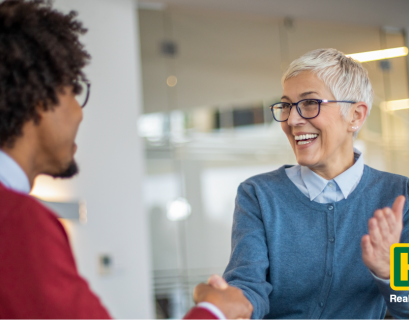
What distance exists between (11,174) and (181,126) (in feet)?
14.8

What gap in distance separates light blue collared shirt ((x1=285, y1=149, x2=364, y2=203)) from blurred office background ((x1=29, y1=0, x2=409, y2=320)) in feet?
9.43

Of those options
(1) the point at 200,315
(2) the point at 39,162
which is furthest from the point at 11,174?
(1) the point at 200,315

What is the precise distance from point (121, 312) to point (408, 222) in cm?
323

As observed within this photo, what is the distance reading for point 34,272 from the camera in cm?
82

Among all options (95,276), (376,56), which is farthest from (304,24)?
(95,276)

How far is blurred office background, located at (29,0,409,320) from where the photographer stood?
4.35 meters

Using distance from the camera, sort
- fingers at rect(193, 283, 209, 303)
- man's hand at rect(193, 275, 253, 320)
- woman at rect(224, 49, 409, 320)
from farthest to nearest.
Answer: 1. woman at rect(224, 49, 409, 320)
2. fingers at rect(193, 283, 209, 303)
3. man's hand at rect(193, 275, 253, 320)

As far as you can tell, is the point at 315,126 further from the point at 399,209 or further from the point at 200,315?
the point at 200,315

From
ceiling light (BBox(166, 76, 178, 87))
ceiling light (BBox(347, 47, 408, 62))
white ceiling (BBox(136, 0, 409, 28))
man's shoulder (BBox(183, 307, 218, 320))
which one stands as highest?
white ceiling (BBox(136, 0, 409, 28))

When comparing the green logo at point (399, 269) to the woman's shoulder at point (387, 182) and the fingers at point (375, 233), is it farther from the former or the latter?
the woman's shoulder at point (387, 182)

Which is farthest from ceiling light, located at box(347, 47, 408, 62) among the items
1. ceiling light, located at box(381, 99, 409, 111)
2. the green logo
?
the green logo

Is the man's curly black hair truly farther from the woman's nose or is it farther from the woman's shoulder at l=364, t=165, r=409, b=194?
the woman's shoulder at l=364, t=165, r=409, b=194

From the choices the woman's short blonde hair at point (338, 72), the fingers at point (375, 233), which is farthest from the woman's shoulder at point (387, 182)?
the fingers at point (375, 233)

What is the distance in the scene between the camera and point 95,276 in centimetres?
425
